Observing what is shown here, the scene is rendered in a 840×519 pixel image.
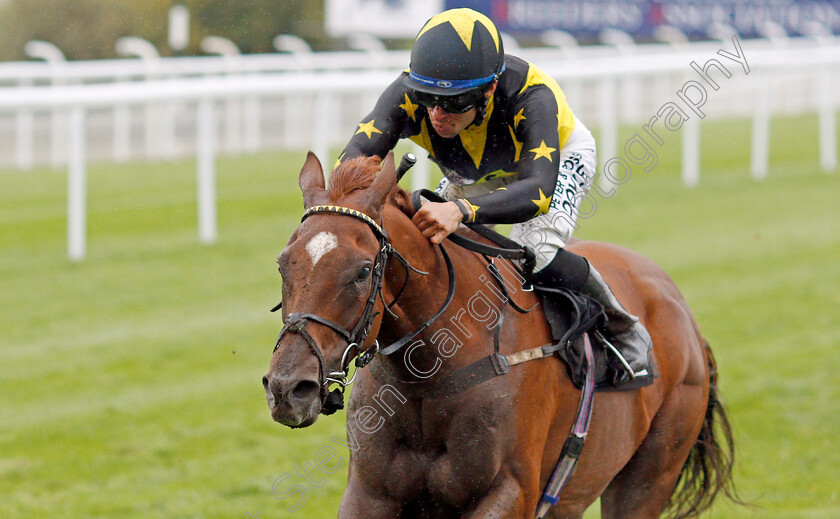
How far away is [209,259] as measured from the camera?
392 inches

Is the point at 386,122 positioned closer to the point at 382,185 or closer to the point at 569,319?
the point at 382,185

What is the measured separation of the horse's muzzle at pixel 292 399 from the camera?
7.91ft

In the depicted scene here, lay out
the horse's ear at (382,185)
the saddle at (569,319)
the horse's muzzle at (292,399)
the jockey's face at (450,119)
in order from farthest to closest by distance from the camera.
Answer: the saddle at (569,319)
the jockey's face at (450,119)
the horse's ear at (382,185)
the horse's muzzle at (292,399)

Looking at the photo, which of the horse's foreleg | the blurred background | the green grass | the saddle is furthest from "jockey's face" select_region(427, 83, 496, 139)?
the green grass

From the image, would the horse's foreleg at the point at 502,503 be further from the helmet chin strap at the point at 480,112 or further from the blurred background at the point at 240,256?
the blurred background at the point at 240,256

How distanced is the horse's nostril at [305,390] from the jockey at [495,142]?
0.64 metres

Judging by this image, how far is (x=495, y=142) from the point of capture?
135 inches

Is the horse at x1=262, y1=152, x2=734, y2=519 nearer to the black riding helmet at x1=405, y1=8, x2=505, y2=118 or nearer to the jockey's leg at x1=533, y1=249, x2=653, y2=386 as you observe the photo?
the jockey's leg at x1=533, y1=249, x2=653, y2=386

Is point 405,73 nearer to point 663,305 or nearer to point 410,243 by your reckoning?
point 410,243

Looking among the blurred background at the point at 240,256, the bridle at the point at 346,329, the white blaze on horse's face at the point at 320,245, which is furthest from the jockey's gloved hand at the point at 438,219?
the blurred background at the point at 240,256

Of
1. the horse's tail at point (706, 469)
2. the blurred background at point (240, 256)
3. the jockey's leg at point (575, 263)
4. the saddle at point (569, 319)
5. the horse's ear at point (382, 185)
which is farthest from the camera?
the blurred background at point (240, 256)

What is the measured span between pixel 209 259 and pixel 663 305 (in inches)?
252

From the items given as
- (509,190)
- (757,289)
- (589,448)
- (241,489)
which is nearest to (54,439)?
(241,489)

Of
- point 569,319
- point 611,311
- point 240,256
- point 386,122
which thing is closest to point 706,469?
point 611,311
